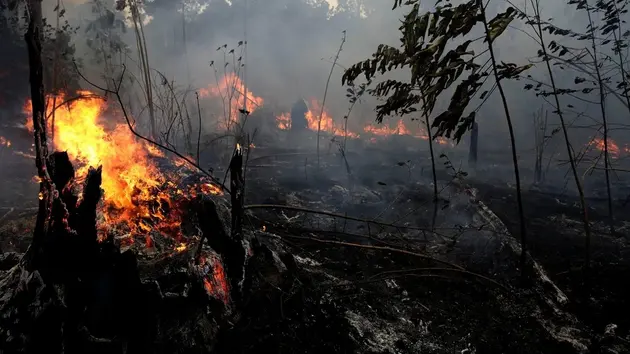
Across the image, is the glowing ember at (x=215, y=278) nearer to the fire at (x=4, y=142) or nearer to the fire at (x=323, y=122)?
the fire at (x=4, y=142)

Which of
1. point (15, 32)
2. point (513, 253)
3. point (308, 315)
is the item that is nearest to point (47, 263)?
point (308, 315)

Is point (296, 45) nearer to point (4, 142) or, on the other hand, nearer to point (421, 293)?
point (4, 142)

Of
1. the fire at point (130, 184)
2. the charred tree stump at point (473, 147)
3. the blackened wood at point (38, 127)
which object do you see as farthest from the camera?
the charred tree stump at point (473, 147)

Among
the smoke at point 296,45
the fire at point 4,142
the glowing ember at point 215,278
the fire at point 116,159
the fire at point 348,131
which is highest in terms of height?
the smoke at point 296,45

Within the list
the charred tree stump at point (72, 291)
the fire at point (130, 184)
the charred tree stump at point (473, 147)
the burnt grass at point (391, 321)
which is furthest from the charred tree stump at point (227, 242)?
the charred tree stump at point (473, 147)

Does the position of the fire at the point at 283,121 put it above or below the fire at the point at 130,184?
above

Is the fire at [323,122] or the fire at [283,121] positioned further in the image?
the fire at [323,122]

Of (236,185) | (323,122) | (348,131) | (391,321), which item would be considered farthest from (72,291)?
(323,122)

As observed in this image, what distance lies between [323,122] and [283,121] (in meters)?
3.54

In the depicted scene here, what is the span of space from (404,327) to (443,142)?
20.9 m

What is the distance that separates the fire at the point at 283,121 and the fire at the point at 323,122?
1427 millimetres

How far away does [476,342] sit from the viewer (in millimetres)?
4102

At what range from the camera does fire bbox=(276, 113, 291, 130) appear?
968 inches

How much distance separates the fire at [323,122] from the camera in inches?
984
